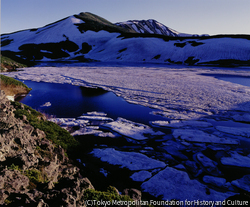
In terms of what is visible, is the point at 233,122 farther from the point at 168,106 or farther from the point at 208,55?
the point at 208,55

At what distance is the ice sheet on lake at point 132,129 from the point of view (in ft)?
28.8

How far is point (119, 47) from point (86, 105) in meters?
58.0

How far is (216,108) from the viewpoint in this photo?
12633mm

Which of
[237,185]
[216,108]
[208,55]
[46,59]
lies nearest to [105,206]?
[237,185]

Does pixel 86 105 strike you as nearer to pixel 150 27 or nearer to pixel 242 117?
pixel 242 117

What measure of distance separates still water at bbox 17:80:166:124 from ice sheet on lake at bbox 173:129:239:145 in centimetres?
219

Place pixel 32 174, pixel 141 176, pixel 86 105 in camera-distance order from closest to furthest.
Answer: pixel 32 174, pixel 141 176, pixel 86 105

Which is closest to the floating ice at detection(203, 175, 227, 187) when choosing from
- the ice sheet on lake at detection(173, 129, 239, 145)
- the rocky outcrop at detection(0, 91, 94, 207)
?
the ice sheet on lake at detection(173, 129, 239, 145)

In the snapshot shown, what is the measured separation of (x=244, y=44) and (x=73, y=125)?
2351 inches

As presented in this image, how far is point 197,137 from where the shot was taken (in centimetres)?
848

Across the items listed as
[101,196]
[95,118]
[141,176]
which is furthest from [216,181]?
[95,118]

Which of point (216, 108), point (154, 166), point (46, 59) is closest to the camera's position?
point (154, 166)

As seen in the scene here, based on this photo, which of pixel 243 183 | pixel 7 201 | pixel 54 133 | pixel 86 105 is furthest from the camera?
pixel 86 105

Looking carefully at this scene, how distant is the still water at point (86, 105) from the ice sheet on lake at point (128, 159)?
374cm
